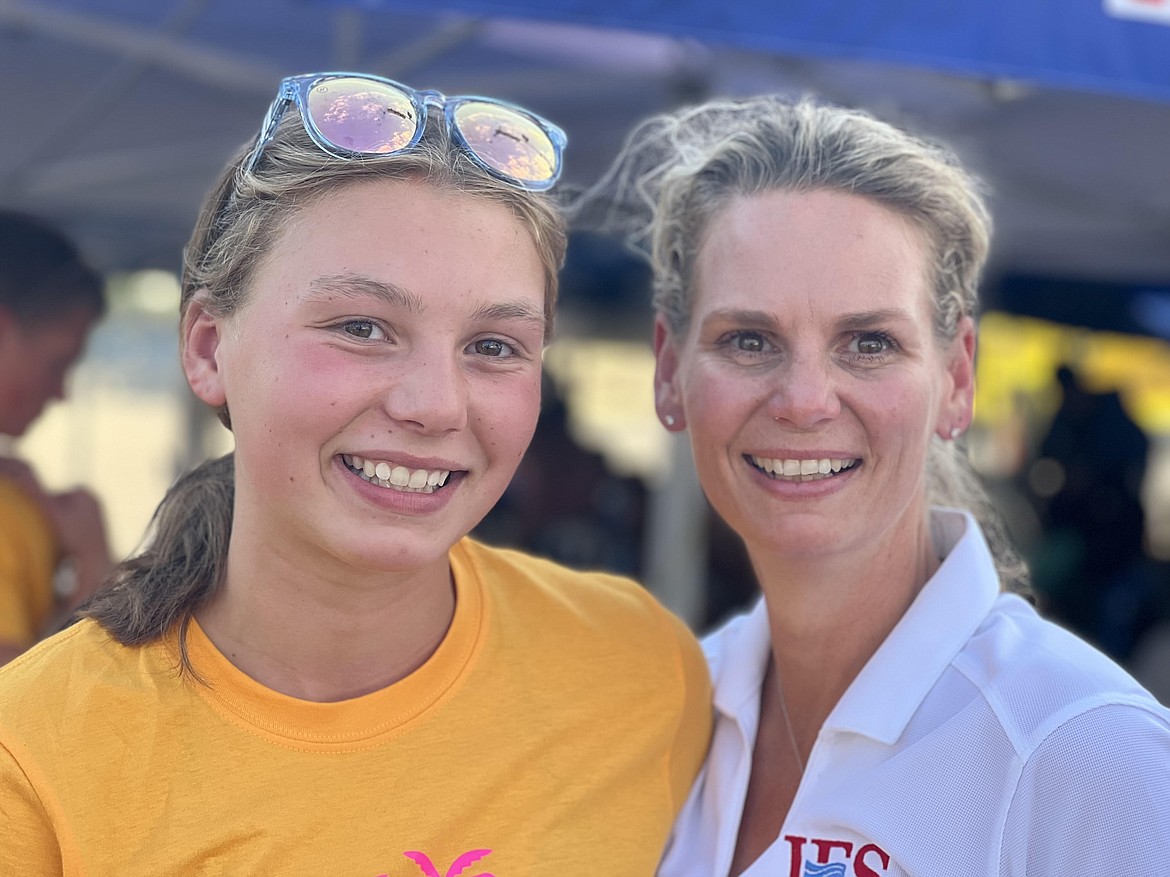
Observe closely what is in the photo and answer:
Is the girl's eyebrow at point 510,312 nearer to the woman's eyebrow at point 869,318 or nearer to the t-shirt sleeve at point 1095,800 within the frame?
the woman's eyebrow at point 869,318

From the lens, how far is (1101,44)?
96.6 inches

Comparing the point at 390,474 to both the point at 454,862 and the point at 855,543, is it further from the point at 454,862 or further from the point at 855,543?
the point at 855,543

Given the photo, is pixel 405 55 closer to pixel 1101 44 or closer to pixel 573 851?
pixel 1101 44

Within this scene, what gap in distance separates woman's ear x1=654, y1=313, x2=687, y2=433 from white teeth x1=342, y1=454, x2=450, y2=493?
0.62 meters

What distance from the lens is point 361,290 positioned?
1.39 metres

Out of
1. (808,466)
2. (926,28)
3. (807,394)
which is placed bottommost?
(808,466)

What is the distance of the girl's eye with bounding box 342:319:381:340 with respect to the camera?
1.41 metres

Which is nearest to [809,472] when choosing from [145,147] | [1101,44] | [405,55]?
[1101,44]

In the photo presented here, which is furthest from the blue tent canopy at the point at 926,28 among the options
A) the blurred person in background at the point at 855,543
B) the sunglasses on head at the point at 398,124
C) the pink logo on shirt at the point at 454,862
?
the pink logo on shirt at the point at 454,862

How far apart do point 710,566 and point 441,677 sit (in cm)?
325

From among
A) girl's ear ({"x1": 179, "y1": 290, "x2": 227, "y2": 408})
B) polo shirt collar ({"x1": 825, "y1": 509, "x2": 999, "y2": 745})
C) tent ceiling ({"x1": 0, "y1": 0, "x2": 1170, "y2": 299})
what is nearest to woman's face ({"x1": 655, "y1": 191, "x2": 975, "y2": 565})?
polo shirt collar ({"x1": 825, "y1": 509, "x2": 999, "y2": 745})

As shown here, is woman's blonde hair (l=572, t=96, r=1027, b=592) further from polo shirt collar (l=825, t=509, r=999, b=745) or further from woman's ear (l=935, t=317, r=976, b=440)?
polo shirt collar (l=825, t=509, r=999, b=745)

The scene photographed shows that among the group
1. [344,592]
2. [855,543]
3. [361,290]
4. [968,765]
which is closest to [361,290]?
[361,290]

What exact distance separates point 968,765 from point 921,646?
24 centimetres
